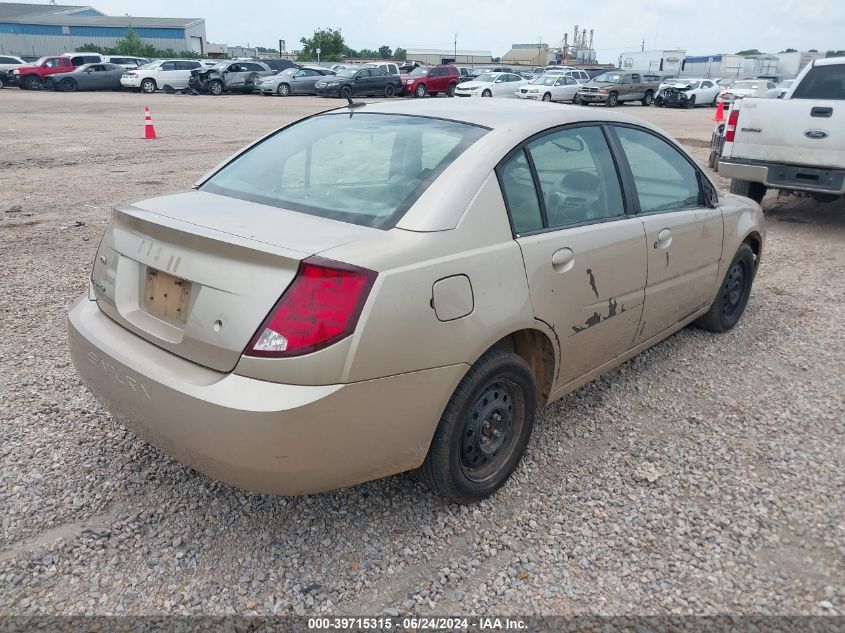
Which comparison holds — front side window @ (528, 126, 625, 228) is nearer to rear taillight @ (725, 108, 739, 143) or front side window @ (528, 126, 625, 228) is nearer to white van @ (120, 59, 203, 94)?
rear taillight @ (725, 108, 739, 143)

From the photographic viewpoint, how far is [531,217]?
293 centimetres

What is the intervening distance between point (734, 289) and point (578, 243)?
94.2 inches

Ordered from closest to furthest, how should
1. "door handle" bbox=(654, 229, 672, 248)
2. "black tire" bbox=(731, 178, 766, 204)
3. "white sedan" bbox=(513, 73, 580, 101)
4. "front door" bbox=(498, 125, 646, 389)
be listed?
"front door" bbox=(498, 125, 646, 389), "door handle" bbox=(654, 229, 672, 248), "black tire" bbox=(731, 178, 766, 204), "white sedan" bbox=(513, 73, 580, 101)

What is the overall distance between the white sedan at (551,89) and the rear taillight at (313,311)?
29.4 metres

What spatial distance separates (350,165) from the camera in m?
3.14

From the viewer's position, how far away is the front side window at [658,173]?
3.64 meters

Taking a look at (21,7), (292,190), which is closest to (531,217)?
(292,190)

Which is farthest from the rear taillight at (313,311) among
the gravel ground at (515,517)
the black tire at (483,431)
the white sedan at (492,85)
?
the white sedan at (492,85)

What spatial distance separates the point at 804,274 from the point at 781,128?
237 cm

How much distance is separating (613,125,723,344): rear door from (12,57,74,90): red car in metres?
36.4

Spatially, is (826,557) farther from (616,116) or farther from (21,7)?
(21,7)

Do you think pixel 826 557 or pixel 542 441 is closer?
pixel 826 557

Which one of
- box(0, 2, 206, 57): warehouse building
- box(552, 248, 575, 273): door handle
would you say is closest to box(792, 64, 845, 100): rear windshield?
box(552, 248, 575, 273): door handle

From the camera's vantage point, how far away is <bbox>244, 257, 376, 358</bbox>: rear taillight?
2.19 metres
